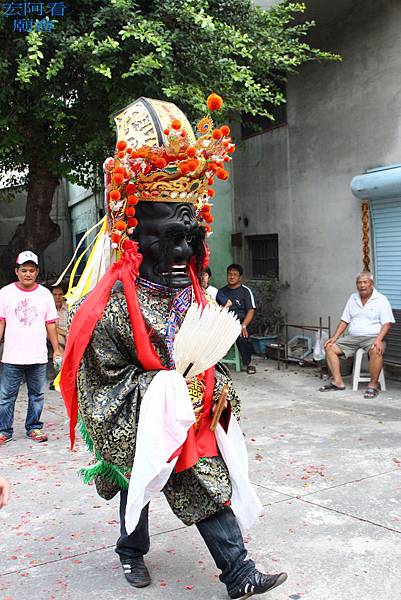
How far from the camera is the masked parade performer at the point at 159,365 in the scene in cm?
271

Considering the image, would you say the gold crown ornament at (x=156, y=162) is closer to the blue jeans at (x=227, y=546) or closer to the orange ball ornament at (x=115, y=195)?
the orange ball ornament at (x=115, y=195)

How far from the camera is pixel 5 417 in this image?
5.88 m

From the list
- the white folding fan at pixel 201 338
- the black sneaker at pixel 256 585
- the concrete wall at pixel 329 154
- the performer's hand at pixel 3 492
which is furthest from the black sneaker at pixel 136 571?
the concrete wall at pixel 329 154

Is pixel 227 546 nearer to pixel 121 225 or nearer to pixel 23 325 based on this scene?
pixel 121 225

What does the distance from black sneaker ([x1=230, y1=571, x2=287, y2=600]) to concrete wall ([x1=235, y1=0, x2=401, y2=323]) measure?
6.36 m

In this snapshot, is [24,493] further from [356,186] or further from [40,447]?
A: [356,186]

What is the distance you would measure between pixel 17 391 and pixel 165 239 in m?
3.47

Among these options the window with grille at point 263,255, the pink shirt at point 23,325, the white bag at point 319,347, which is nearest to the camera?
the pink shirt at point 23,325

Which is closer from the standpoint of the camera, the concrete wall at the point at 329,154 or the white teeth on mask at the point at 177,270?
the white teeth on mask at the point at 177,270

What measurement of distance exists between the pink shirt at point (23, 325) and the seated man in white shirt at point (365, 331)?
11.7 ft

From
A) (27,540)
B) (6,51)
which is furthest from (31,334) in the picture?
(6,51)

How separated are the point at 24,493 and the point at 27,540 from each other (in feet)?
2.77

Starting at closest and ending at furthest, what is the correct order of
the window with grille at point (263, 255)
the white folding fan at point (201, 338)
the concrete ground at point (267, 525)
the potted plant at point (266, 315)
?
the white folding fan at point (201, 338) → the concrete ground at point (267, 525) → the potted plant at point (266, 315) → the window with grille at point (263, 255)

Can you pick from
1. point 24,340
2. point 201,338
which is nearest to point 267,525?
point 201,338
